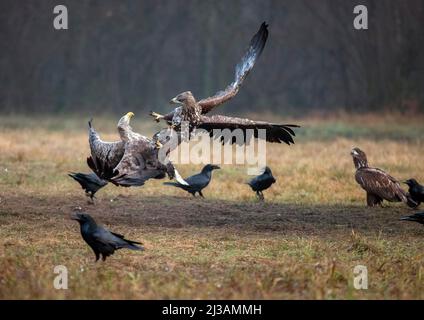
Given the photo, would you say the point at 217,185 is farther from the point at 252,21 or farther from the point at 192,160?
the point at 252,21

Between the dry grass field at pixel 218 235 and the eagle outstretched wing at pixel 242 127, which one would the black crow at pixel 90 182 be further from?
the eagle outstretched wing at pixel 242 127

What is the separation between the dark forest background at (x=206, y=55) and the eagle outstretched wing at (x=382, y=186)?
54.9 feet

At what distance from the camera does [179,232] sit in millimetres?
9875

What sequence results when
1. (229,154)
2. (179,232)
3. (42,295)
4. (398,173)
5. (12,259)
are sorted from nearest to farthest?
1. (42,295)
2. (12,259)
3. (179,232)
4. (398,173)
5. (229,154)

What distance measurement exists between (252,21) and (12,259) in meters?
27.4

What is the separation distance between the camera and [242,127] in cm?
1063

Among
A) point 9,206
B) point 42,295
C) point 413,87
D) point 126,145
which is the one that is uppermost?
point 413,87

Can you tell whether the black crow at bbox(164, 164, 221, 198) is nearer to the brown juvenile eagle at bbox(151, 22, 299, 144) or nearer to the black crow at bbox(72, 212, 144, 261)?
the brown juvenile eagle at bbox(151, 22, 299, 144)

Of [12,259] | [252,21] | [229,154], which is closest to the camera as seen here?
[12,259]

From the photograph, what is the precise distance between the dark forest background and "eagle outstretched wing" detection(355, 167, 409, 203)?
16.7 metres

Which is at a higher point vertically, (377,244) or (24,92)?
(24,92)

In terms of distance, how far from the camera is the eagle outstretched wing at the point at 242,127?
10.4 meters

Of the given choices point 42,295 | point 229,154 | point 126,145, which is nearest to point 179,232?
point 126,145

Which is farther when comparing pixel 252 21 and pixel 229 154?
pixel 252 21
